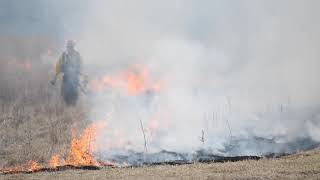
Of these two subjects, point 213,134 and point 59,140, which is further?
point 59,140

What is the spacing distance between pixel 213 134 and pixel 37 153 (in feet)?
188

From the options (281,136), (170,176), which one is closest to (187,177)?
(170,176)

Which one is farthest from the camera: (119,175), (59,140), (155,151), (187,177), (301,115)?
(59,140)

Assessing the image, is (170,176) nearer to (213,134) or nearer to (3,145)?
(213,134)

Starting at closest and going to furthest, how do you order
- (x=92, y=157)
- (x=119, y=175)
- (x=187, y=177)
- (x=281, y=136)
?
1. (x=187, y=177)
2. (x=119, y=175)
3. (x=92, y=157)
4. (x=281, y=136)

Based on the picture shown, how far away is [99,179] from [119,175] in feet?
14.9

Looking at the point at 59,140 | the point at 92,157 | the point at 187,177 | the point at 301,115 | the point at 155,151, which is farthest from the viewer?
the point at 59,140

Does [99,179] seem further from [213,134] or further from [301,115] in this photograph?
[301,115]

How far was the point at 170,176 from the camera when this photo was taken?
5662cm

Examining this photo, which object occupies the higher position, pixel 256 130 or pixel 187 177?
pixel 256 130

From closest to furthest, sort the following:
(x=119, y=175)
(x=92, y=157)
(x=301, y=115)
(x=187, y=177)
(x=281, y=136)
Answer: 1. (x=187, y=177)
2. (x=119, y=175)
3. (x=92, y=157)
4. (x=281, y=136)
5. (x=301, y=115)

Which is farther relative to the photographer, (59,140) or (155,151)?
(59,140)

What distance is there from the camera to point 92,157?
108000 millimetres

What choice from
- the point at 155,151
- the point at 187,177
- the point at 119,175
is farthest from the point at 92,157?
the point at 187,177
